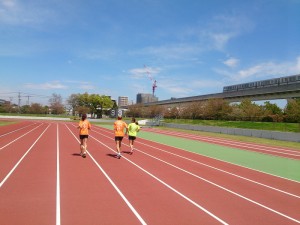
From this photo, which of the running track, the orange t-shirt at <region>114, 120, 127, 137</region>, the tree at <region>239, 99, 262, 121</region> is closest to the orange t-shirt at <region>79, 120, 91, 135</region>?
the orange t-shirt at <region>114, 120, 127, 137</region>

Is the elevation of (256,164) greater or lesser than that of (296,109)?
lesser

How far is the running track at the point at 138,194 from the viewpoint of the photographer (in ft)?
20.6

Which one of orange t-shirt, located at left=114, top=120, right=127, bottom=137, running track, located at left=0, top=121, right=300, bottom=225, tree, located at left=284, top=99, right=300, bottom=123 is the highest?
tree, located at left=284, top=99, right=300, bottom=123

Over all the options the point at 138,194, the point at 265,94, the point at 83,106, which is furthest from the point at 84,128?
the point at 83,106

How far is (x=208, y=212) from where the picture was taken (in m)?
6.80

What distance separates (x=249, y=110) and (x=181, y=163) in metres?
39.4

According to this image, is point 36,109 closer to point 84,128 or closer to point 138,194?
point 84,128

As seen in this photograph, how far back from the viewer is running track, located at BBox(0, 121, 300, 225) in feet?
20.6

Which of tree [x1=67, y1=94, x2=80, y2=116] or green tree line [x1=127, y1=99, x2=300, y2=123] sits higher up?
tree [x1=67, y1=94, x2=80, y2=116]

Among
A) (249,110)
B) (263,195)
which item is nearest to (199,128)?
(249,110)

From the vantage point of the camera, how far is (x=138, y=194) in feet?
26.3

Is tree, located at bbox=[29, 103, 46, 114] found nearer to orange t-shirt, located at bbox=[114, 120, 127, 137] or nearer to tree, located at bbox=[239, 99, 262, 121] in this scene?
tree, located at bbox=[239, 99, 262, 121]

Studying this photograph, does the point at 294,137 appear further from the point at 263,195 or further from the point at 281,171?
the point at 263,195

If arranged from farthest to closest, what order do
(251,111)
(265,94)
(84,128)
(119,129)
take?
(265,94)
(251,111)
(119,129)
(84,128)
